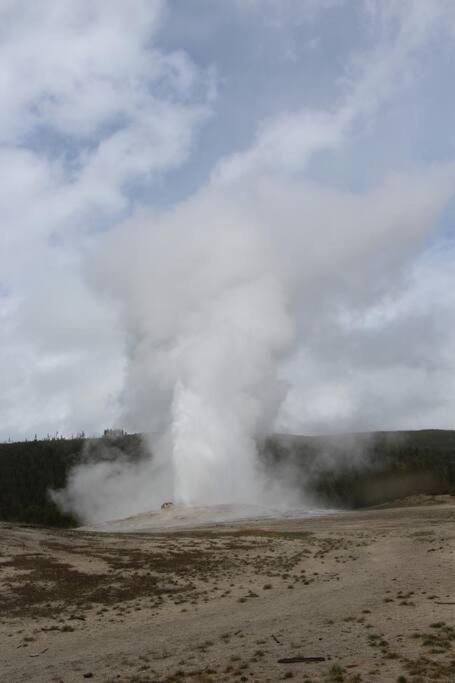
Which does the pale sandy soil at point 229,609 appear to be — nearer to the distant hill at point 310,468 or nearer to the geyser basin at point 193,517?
the geyser basin at point 193,517

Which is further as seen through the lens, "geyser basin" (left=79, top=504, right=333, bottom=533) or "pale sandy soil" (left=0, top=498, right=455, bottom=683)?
"geyser basin" (left=79, top=504, right=333, bottom=533)

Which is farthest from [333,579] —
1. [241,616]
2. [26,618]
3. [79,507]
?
[79,507]

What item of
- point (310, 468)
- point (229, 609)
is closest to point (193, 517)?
point (229, 609)

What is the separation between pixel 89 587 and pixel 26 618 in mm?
4726

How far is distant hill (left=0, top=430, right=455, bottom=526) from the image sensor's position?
317 feet

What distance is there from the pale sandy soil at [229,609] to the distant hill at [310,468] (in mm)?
51412

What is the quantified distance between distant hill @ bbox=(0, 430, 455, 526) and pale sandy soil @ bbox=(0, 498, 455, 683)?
51412mm

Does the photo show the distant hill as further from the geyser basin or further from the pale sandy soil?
the pale sandy soil

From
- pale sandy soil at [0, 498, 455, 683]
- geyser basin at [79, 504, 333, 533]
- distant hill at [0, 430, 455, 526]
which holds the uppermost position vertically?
distant hill at [0, 430, 455, 526]

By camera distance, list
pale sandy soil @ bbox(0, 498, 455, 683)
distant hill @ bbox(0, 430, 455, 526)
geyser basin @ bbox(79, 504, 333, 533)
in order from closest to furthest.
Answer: pale sandy soil @ bbox(0, 498, 455, 683)
geyser basin @ bbox(79, 504, 333, 533)
distant hill @ bbox(0, 430, 455, 526)

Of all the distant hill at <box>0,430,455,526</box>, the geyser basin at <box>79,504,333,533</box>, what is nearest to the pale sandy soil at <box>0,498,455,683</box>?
the geyser basin at <box>79,504,333,533</box>

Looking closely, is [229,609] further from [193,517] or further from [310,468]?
[310,468]

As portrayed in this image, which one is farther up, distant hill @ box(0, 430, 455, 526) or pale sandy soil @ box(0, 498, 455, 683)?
distant hill @ box(0, 430, 455, 526)

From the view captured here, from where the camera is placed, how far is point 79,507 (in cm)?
8606
